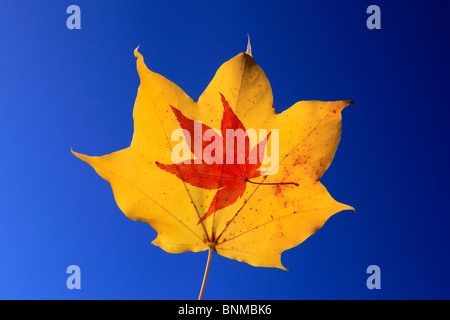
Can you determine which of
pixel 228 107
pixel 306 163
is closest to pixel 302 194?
pixel 306 163
